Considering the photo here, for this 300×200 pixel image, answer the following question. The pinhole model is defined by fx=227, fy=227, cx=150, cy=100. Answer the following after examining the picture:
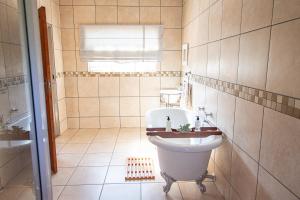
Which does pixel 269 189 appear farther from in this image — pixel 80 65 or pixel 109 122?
pixel 80 65

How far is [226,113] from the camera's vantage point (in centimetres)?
206

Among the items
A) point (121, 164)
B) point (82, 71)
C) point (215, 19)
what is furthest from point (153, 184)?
point (82, 71)

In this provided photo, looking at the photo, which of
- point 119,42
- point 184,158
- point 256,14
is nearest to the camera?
point 256,14

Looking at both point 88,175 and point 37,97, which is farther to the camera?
point 88,175

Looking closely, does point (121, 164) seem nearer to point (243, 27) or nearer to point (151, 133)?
point (151, 133)

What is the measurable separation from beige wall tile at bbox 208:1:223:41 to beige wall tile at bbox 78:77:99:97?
2.38 meters

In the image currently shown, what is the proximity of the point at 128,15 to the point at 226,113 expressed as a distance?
8.85 ft

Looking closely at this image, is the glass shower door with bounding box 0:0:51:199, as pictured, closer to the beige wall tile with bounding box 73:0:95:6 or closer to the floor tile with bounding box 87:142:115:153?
the floor tile with bounding box 87:142:115:153

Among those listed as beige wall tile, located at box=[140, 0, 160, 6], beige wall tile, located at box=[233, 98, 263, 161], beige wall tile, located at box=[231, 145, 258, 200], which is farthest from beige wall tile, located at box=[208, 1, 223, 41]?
beige wall tile, located at box=[140, 0, 160, 6]

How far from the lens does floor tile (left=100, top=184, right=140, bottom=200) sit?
2176 millimetres

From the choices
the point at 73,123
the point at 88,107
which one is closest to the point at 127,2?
the point at 88,107

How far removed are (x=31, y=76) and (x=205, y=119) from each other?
1.86 meters

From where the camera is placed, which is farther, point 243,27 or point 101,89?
point 101,89

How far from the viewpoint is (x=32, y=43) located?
126cm
